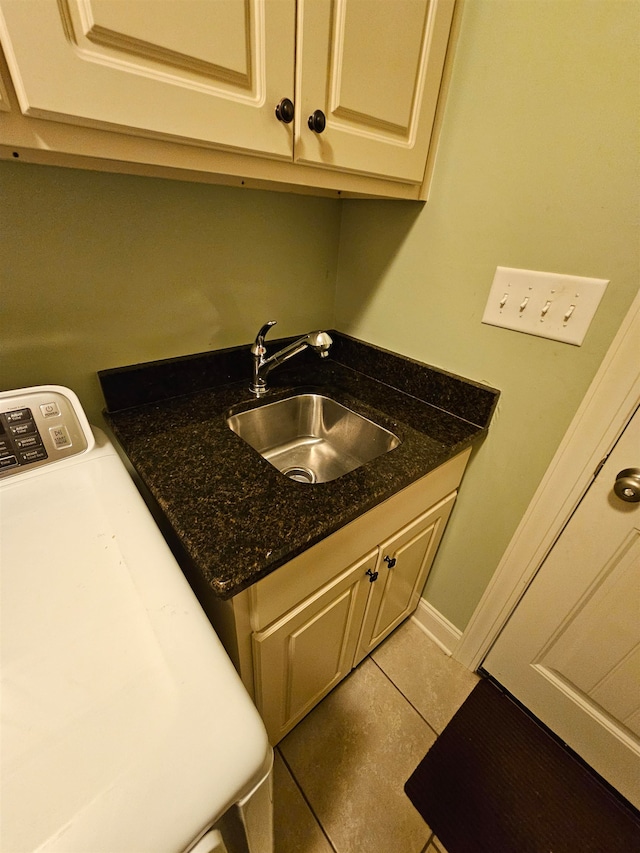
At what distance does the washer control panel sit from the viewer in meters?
0.67

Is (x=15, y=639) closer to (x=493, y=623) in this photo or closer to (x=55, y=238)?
(x=55, y=238)

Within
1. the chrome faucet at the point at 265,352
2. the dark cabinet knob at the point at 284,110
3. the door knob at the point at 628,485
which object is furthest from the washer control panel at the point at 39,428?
the door knob at the point at 628,485

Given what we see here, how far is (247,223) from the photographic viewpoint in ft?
3.25

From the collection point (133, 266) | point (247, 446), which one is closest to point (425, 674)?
point (247, 446)

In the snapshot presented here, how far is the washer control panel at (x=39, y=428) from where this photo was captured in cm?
67

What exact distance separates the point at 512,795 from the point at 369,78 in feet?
5.98

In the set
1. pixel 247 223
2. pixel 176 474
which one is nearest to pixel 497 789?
pixel 176 474

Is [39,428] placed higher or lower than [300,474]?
higher

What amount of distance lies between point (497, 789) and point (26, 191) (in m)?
1.90

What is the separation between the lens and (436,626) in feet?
4.45

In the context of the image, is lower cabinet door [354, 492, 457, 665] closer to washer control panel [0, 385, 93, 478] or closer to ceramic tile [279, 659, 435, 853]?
ceramic tile [279, 659, 435, 853]

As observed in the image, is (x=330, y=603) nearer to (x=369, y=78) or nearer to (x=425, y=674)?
(x=425, y=674)

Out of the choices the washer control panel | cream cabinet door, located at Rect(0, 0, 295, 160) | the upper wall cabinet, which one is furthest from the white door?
the washer control panel

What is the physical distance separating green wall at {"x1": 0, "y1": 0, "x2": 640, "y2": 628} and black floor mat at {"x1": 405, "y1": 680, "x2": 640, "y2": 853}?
45 centimetres
